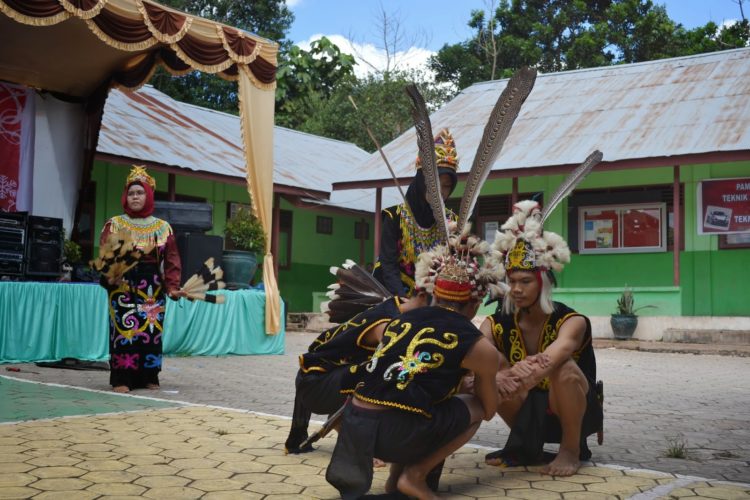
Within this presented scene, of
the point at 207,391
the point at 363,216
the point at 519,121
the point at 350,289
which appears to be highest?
the point at 519,121

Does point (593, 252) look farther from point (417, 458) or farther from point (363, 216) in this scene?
point (417, 458)

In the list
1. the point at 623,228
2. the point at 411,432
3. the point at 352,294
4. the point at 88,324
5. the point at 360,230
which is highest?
the point at 360,230

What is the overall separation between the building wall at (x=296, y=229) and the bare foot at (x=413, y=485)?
12.9 metres

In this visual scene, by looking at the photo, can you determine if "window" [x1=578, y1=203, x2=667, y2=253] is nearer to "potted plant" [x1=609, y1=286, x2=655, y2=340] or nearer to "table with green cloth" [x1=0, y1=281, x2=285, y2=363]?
"potted plant" [x1=609, y1=286, x2=655, y2=340]

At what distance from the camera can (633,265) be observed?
16578 mm

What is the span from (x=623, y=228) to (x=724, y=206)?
6.62 feet

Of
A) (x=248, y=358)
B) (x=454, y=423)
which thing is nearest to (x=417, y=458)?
(x=454, y=423)

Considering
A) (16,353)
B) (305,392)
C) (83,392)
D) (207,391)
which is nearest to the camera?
(305,392)

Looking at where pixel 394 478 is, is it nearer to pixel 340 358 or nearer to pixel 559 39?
pixel 340 358

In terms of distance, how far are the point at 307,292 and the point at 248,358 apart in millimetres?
9764

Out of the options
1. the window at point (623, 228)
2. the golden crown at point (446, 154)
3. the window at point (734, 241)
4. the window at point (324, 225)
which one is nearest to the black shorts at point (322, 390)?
the golden crown at point (446, 154)

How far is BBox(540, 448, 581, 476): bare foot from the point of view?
4.05 metres

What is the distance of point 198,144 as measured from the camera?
16844 mm

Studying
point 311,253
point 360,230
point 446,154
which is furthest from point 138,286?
point 360,230
